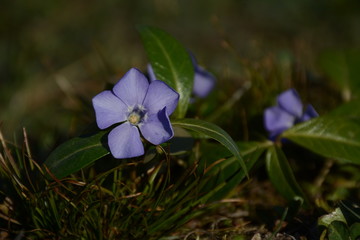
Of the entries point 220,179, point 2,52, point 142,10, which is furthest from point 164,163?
point 142,10

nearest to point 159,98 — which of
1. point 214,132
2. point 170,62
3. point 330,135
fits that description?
A: point 214,132

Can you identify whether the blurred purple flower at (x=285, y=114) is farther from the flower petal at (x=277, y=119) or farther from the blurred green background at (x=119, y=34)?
the blurred green background at (x=119, y=34)

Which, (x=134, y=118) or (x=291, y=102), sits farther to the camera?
(x=291, y=102)

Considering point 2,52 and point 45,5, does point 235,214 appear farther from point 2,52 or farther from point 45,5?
point 45,5

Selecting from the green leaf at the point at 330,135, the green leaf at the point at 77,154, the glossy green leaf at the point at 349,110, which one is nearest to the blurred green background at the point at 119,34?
the glossy green leaf at the point at 349,110

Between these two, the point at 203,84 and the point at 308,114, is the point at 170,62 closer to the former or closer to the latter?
the point at 203,84

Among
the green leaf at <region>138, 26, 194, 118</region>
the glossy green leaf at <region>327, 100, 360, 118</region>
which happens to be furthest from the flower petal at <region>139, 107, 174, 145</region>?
the glossy green leaf at <region>327, 100, 360, 118</region>
